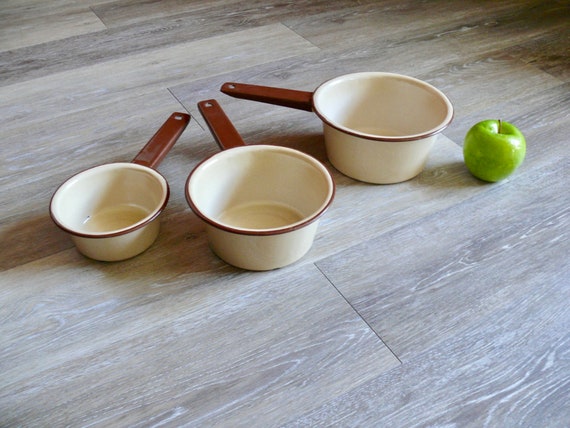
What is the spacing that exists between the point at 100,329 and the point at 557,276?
0.66 metres

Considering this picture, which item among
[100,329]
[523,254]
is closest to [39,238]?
[100,329]

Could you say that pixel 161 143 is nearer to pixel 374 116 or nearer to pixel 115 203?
pixel 115 203

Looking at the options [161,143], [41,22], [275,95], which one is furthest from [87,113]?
[41,22]

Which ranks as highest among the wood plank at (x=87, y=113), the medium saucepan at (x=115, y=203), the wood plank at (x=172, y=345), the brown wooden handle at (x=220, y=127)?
the brown wooden handle at (x=220, y=127)

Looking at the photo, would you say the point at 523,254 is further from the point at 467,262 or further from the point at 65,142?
the point at 65,142

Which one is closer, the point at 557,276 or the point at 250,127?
the point at 557,276

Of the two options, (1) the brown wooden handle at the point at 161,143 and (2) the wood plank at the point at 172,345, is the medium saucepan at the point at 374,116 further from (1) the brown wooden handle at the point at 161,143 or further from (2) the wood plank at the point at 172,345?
(2) the wood plank at the point at 172,345

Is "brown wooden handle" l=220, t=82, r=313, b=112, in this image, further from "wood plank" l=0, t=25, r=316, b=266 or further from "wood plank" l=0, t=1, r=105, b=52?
"wood plank" l=0, t=1, r=105, b=52

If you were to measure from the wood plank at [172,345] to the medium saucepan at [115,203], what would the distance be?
1.6 inches

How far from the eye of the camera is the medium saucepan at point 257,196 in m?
0.86

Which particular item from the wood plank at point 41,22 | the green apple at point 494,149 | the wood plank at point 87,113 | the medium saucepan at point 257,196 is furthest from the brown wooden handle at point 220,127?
the wood plank at point 41,22

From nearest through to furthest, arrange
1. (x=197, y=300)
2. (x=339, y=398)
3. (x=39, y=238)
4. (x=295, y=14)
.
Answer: (x=339, y=398)
(x=197, y=300)
(x=39, y=238)
(x=295, y=14)

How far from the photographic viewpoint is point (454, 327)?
0.83 m

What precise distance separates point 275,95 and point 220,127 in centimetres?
14
